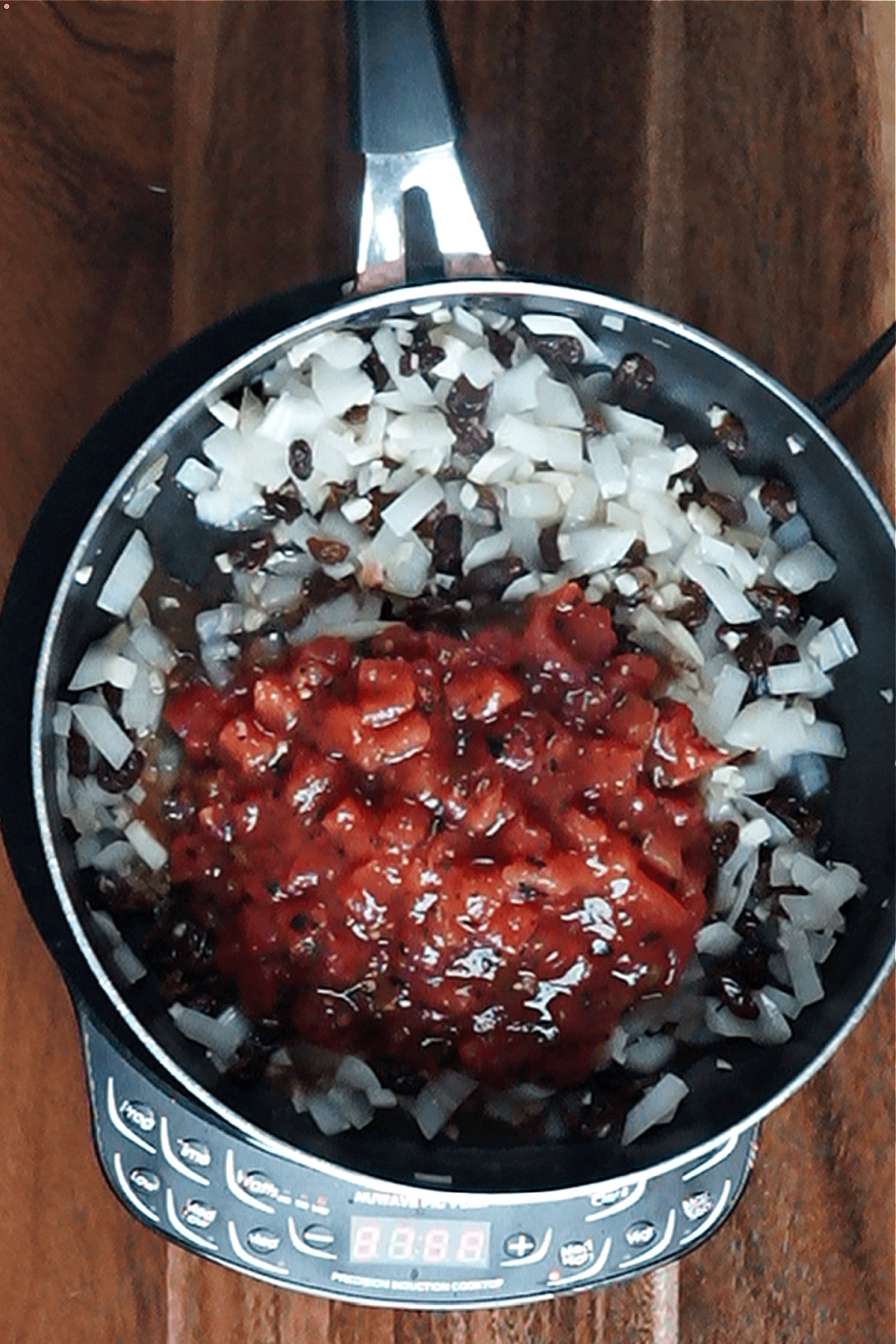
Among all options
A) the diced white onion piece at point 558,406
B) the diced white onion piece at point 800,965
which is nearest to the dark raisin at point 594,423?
the diced white onion piece at point 558,406

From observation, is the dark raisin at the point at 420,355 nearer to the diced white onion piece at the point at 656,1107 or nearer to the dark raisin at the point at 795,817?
the dark raisin at the point at 795,817

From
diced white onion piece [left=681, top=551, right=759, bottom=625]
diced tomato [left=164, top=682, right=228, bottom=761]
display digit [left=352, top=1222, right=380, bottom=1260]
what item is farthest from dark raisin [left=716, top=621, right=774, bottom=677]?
display digit [left=352, top=1222, right=380, bottom=1260]

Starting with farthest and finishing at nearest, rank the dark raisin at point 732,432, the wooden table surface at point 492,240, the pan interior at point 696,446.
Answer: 1. the wooden table surface at point 492,240
2. the dark raisin at point 732,432
3. the pan interior at point 696,446

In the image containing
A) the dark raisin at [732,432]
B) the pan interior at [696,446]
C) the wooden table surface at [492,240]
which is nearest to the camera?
the pan interior at [696,446]

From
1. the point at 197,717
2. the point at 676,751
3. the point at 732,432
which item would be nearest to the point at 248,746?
the point at 197,717

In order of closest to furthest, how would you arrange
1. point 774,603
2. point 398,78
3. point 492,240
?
point 398,78
point 774,603
point 492,240

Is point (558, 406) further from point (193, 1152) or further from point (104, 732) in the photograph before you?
point (193, 1152)

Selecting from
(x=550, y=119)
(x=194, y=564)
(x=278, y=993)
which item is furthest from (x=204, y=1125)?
(x=550, y=119)
